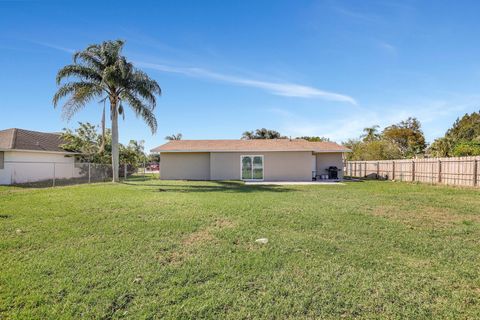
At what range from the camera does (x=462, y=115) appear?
174ft

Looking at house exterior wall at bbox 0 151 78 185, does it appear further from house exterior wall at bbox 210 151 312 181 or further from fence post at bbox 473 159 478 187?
fence post at bbox 473 159 478 187

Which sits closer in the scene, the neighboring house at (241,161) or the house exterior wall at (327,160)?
the neighboring house at (241,161)

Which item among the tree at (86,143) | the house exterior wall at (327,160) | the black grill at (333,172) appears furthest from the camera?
the tree at (86,143)

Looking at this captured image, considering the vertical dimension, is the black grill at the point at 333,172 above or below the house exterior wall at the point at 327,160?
below

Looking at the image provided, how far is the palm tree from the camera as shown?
Result: 1725 centimetres

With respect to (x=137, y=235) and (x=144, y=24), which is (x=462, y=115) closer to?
(x=144, y=24)

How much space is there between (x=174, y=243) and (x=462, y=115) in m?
65.3

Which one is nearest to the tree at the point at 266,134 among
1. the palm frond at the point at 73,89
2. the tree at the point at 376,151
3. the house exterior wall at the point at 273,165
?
the tree at the point at 376,151

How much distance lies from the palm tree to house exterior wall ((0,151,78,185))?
15.1ft

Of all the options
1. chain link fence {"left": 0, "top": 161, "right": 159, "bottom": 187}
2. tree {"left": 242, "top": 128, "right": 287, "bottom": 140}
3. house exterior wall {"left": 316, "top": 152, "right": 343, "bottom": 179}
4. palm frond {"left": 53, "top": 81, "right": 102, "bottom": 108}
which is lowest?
chain link fence {"left": 0, "top": 161, "right": 159, "bottom": 187}

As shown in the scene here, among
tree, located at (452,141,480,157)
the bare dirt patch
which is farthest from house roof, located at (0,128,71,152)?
tree, located at (452,141,480,157)

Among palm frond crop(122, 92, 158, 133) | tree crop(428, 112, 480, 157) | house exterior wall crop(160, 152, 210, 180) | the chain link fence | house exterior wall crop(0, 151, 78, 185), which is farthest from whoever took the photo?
tree crop(428, 112, 480, 157)

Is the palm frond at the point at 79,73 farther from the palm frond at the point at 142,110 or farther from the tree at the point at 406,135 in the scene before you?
the tree at the point at 406,135

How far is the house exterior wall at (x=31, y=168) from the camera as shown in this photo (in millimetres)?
19625
